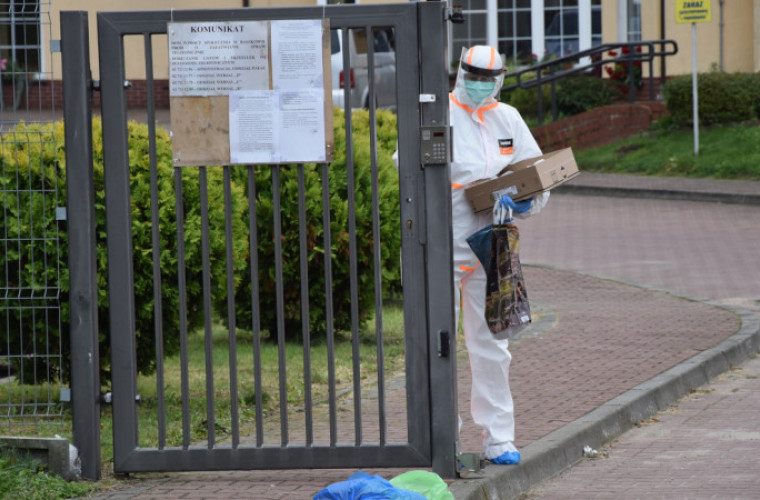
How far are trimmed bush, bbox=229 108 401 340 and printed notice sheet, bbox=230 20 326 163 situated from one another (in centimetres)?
341

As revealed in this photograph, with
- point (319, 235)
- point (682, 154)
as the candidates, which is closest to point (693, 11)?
point (682, 154)

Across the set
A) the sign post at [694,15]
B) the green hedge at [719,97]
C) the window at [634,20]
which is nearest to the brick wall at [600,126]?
the green hedge at [719,97]

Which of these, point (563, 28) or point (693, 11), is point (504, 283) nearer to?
point (693, 11)

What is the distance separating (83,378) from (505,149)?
216 cm

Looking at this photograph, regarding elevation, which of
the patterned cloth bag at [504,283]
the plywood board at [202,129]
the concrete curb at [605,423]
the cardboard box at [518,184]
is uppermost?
the plywood board at [202,129]

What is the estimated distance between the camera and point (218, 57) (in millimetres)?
5707

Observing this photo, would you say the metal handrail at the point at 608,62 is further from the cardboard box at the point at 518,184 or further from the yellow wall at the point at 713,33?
the cardboard box at the point at 518,184

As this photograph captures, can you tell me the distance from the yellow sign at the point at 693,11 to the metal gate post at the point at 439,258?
55.4ft

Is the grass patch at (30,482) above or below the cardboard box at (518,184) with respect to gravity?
below

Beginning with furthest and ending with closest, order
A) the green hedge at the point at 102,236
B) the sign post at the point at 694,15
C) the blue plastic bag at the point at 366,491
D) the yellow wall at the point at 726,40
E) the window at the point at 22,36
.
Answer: the yellow wall at the point at 726,40 → the sign post at the point at 694,15 → the green hedge at the point at 102,236 → the window at the point at 22,36 → the blue plastic bag at the point at 366,491

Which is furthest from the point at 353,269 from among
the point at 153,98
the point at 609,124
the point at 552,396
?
the point at 609,124

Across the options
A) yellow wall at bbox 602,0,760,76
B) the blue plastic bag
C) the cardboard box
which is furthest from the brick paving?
yellow wall at bbox 602,0,760,76

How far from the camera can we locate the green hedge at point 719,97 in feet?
74.8

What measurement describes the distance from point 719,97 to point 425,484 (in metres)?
18.7
